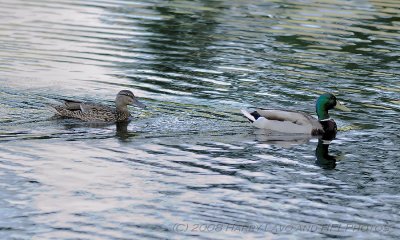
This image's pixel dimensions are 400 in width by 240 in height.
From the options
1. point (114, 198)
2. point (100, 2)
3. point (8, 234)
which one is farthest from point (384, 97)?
point (100, 2)

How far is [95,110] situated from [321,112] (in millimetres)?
3669

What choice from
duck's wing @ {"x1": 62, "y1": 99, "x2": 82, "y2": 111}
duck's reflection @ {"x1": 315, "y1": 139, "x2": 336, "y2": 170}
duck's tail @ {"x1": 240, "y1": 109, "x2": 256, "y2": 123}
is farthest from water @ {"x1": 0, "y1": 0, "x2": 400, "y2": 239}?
duck's wing @ {"x1": 62, "y1": 99, "x2": 82, "y2": 111}

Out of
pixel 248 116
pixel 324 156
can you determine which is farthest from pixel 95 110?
pixel 324 156

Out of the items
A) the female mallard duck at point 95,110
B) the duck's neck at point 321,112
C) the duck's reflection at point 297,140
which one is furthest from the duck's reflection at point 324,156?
the female mallard duck at point 95,110

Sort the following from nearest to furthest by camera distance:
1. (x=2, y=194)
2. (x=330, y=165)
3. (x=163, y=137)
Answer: (x=2, y=194), (x=330, y=165), (x=163, y=137)

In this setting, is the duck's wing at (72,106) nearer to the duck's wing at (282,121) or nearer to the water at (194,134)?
the water at (194,134)

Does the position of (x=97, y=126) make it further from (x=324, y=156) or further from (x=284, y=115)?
(x=324, y=156)

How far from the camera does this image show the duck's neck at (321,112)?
57.5 feet

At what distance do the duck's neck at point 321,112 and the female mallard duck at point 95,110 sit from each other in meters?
2.86

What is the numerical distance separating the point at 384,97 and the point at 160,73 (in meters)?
4.55

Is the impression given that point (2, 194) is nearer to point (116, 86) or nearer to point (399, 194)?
point (399, 194)

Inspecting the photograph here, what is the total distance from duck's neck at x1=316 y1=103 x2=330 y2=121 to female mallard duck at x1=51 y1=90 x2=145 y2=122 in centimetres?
286

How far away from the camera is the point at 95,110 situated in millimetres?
17016

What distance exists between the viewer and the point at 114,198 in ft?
40.6
